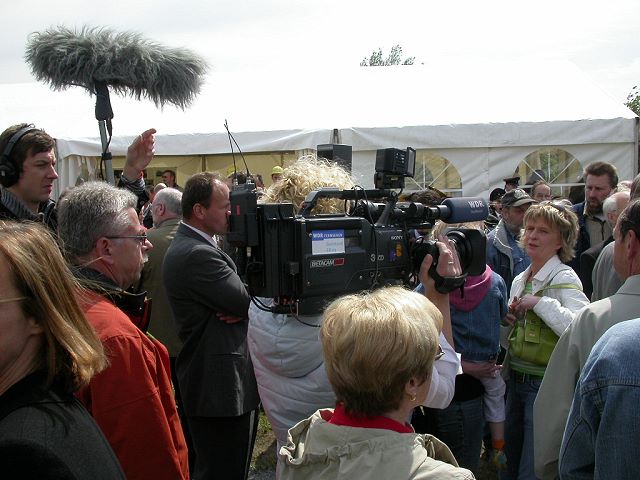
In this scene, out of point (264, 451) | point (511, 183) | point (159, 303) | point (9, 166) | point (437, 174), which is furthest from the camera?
point (437, 174)

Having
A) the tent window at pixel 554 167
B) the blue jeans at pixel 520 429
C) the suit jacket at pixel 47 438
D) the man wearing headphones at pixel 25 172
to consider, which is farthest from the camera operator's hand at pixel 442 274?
the tent window at pixel 554 167

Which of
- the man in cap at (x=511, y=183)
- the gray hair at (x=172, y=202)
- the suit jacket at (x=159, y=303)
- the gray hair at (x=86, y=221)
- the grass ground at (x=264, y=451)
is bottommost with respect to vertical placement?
the grass ground at (x=264, y=451)

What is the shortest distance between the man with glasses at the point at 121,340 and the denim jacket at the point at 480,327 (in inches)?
55.4

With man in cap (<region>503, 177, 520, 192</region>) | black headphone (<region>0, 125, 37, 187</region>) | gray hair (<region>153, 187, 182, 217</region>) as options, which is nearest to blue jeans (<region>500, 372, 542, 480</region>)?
gray hair (<region>153, 187, 182, 217</region>)

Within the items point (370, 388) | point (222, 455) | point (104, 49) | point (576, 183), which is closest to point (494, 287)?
point (222, 455)

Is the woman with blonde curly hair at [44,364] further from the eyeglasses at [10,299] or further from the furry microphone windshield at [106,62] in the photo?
the furry microphone windshield at [106,62]

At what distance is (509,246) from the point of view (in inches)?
170

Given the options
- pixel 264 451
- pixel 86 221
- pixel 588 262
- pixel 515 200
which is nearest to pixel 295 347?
pixel 86 221

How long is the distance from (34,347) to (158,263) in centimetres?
247

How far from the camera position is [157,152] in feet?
27.8

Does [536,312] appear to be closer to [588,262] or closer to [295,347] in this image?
[588,262]

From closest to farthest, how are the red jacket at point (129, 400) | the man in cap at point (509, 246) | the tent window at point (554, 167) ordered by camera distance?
the red jacket at point (129, 400), the man in cap at point (509, 246), the tent window at point (554, 167)

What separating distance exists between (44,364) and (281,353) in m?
1.01

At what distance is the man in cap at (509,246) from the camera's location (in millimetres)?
4328
